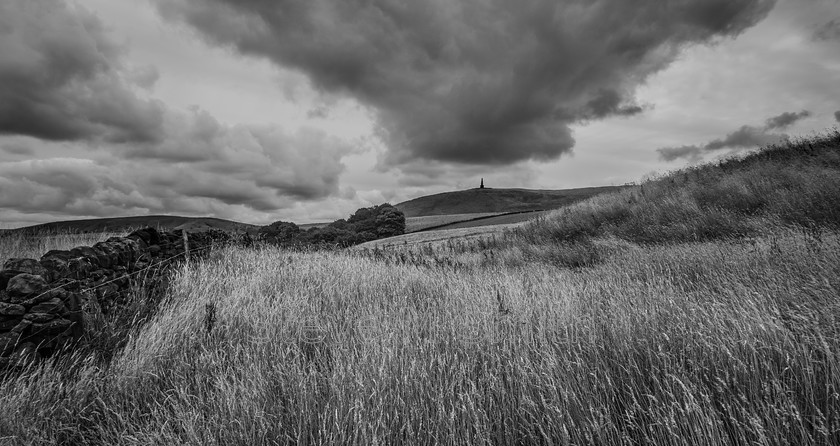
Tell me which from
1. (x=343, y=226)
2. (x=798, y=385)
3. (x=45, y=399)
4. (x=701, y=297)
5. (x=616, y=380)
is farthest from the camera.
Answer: (x=343, y=226)

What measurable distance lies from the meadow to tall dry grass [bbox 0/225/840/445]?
0.03 metres

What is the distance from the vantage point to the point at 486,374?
3.12 m

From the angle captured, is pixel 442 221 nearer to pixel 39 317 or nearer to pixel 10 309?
pixel 39 317

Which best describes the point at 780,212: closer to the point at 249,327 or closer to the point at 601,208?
the point at 601,208

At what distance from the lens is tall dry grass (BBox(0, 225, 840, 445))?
236cm

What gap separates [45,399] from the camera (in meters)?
3.20

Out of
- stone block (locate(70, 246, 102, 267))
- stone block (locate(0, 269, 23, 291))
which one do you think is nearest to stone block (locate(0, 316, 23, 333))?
stone block (locate(0, 269, 23, 291))

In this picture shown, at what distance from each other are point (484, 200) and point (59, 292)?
134m

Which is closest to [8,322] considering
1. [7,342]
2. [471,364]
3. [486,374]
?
[7,342]

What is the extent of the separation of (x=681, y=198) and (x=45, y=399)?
16.9 m

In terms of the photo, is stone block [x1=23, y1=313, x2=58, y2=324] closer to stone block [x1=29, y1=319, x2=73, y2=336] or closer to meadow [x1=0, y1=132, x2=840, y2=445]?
stone block [x1=29, y1=319, x2=73, y2=336]

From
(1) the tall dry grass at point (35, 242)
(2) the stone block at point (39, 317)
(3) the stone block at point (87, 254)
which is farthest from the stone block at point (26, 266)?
(1) the tall dry grass at point (35, 242)

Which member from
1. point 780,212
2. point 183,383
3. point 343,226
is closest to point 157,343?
point 183,383

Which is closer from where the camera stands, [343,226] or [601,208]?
[601,208]
